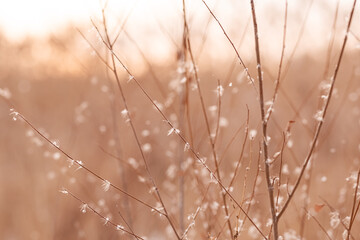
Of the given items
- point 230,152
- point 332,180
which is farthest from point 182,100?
point 230,152

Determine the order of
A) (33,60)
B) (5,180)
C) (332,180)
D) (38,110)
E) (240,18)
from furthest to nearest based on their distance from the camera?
(33,60) → (38,110) → (5,180) → (332,180) → (240,18)

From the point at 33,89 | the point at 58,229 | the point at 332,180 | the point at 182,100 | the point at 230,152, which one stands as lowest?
the point at 182,100

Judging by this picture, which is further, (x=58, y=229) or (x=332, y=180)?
(x=332, y=180)

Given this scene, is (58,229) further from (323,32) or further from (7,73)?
(7,73)

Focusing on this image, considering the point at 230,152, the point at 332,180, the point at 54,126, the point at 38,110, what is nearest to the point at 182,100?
the point at 332,180

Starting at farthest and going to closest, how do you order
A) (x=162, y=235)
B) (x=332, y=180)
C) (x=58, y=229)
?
1. (x=332, y=180)
2. (x=162, y=235)
3. (x=58, y=229)

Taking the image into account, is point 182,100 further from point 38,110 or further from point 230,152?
point 38,110

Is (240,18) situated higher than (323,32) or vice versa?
(323,32)

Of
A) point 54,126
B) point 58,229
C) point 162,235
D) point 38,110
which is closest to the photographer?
point 58,229

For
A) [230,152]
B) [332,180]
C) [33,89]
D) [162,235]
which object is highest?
[33,89]
